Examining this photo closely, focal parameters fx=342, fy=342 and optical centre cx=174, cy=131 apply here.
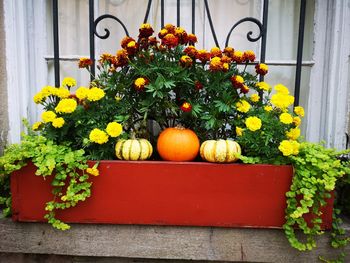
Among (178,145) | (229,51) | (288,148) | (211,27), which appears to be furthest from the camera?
(211,27)

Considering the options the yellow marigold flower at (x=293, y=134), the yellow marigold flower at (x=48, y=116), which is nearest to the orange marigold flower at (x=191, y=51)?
the yellow marigold flower at (x=293, y=134)

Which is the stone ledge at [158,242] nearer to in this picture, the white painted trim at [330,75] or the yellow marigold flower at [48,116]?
the yellow marigold flower at [48,116]

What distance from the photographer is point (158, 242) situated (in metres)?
1.52

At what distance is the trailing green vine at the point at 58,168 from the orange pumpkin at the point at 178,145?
1.05 feet

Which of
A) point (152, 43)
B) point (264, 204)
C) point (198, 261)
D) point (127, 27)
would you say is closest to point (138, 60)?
point (152, 43)

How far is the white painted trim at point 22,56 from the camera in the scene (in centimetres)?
173

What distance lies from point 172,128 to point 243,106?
1.12 ft

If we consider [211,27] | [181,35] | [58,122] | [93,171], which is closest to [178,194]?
[93,171]

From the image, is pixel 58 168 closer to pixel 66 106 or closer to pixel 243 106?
pixel 66 106

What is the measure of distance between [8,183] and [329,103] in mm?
1689

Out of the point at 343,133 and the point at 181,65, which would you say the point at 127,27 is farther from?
the point at 343,133

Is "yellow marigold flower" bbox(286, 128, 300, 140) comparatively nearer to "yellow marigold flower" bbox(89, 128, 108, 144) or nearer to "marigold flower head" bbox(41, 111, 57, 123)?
"yellow marigold flower" bbox(89, 128, 108, 144)

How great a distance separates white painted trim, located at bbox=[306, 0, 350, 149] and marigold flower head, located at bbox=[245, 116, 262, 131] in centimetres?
62

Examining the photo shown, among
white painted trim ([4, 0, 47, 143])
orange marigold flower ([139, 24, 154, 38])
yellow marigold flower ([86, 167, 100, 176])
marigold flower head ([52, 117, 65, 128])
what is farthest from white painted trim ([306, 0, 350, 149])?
white painted trim ([4, 0, 47, 143])
